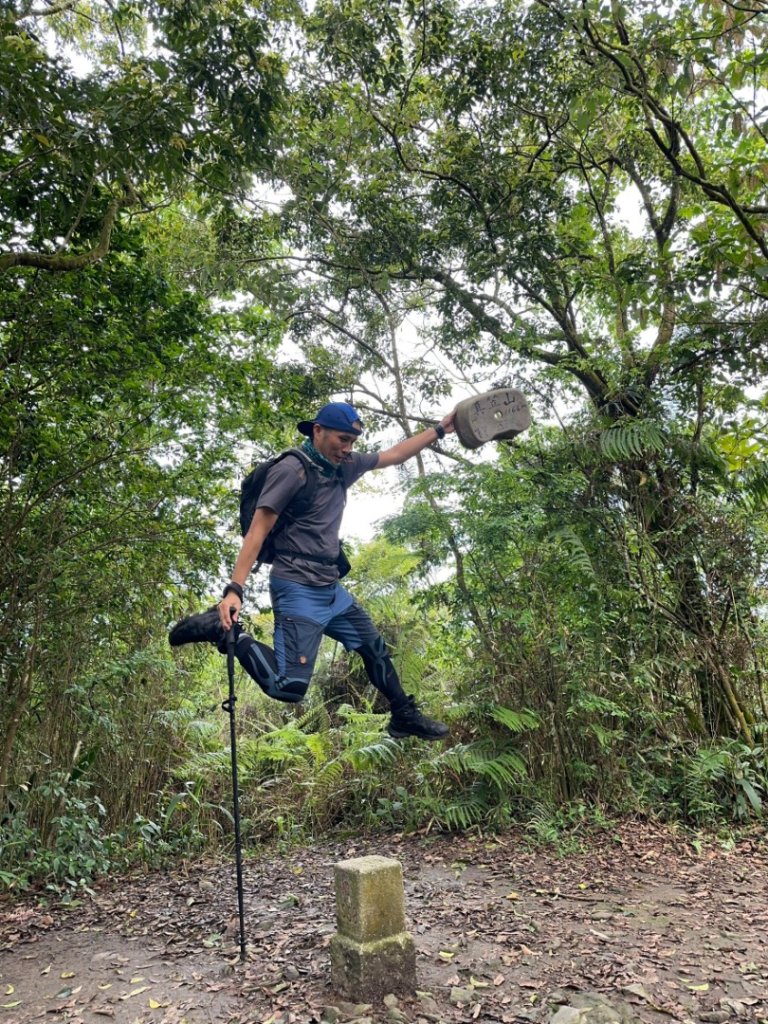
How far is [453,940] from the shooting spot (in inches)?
147

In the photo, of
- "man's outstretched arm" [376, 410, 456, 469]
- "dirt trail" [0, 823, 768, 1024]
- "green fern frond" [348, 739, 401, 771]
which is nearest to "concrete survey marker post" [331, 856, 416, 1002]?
"dirt trail" [0, 823, 768, 1024]

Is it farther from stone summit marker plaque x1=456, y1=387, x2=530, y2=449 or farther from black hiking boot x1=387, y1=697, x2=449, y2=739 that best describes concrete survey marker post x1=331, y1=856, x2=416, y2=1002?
stone summit marker plaque x1=456, y1=387, x2=530, y2=449

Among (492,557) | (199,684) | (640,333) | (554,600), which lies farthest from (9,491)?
(640,333)

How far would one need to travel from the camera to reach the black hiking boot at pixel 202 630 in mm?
3355

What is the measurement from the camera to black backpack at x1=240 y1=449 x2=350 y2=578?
3588 millimetres

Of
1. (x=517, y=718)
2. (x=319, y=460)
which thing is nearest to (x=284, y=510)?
(x=319, y=460)

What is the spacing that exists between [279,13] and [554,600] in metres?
5.27

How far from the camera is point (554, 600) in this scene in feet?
18.8

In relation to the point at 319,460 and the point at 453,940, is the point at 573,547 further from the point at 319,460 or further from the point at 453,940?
the point at 453,940

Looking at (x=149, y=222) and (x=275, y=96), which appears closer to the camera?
(x=275, y=96)

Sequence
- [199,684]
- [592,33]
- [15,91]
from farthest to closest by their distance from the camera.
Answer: [199,684] → [592,33] → [15,91]

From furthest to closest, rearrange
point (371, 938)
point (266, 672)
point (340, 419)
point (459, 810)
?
point (459, 810) < point (340, 419) < point (266, 672) < point (371, 938)

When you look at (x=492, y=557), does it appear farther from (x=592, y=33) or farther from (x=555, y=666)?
(x=592, y=33)

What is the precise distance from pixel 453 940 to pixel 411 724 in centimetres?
114
